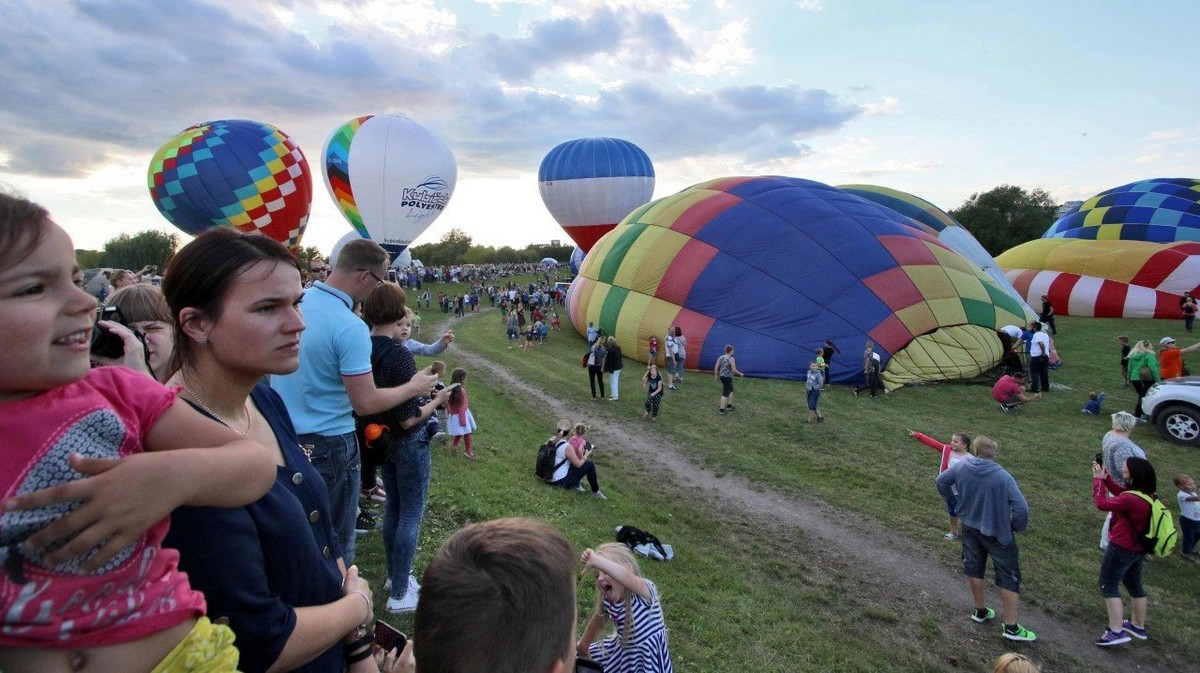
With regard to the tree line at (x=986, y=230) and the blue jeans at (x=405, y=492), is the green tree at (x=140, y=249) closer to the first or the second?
the tree line at (x=986, y=230)

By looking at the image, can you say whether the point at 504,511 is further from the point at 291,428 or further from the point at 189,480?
the point at 189,480

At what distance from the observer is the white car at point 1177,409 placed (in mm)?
9547

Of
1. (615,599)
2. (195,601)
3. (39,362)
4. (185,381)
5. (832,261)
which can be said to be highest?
(832,261)

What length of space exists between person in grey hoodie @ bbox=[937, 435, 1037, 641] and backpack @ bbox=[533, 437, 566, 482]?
421 cm

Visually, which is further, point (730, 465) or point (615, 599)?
point (730, 465)

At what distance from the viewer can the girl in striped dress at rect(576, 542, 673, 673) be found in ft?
9.70

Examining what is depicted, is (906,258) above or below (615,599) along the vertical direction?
above

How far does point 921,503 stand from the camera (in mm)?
7617

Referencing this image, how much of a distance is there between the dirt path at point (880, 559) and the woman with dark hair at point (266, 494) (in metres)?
5.28

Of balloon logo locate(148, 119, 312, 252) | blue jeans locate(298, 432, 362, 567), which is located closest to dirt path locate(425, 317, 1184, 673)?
blue jeans locate(298, 432, 362, 567)

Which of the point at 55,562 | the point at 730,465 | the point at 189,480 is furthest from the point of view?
the point at 730,465

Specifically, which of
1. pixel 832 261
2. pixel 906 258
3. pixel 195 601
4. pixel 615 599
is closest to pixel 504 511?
pixel 615 599

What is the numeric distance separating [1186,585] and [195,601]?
7.93 meters

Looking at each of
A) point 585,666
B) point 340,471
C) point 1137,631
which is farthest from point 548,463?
point 1137,631
